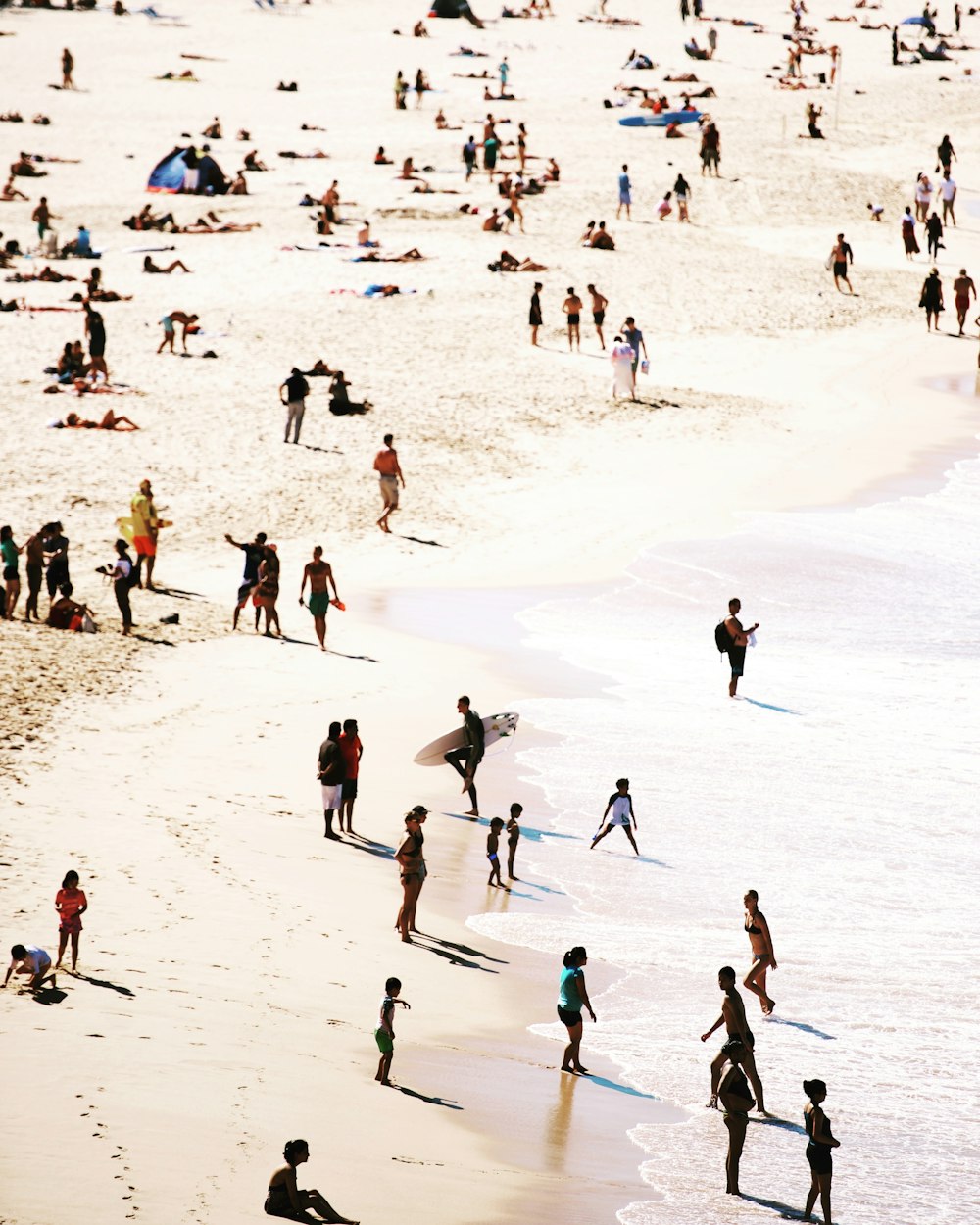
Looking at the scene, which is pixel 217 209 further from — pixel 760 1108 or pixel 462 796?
pixel 760 1108

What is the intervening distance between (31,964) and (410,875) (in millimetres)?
2990

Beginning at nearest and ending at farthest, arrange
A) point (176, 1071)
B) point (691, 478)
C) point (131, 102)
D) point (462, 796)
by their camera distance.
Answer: point (176, 1071), point (462, 796), point (691, 478), point (131, 102)

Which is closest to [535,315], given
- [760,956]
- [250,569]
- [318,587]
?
[250,569]

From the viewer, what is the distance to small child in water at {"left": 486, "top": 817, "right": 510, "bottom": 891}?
43.8 feet

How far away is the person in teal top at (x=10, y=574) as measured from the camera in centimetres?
1905

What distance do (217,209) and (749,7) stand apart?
35.5 metres

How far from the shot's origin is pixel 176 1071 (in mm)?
9305

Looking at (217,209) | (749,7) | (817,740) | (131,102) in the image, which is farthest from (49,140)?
(817,740)

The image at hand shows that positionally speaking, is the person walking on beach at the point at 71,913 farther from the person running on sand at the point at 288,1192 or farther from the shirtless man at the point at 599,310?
the shirtless man at the point at 599,310

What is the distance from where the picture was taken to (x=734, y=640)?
1823 cm

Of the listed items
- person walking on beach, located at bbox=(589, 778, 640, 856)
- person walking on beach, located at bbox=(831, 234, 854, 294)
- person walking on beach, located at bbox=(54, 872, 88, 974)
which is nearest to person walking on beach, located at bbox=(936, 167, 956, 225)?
person walking on beach, located at bbox=(831, 234, 854, 294)

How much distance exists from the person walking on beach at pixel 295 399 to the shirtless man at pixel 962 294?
52.6 ft

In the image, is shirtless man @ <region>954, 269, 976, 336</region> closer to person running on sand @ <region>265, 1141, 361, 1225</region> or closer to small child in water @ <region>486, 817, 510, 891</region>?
small child in water @ <region>486, 817, 510, 891</region>

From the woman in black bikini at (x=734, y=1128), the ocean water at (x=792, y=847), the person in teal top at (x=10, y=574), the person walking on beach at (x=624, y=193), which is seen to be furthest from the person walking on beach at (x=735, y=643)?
the person walking on beach at (x=624, y=193)
